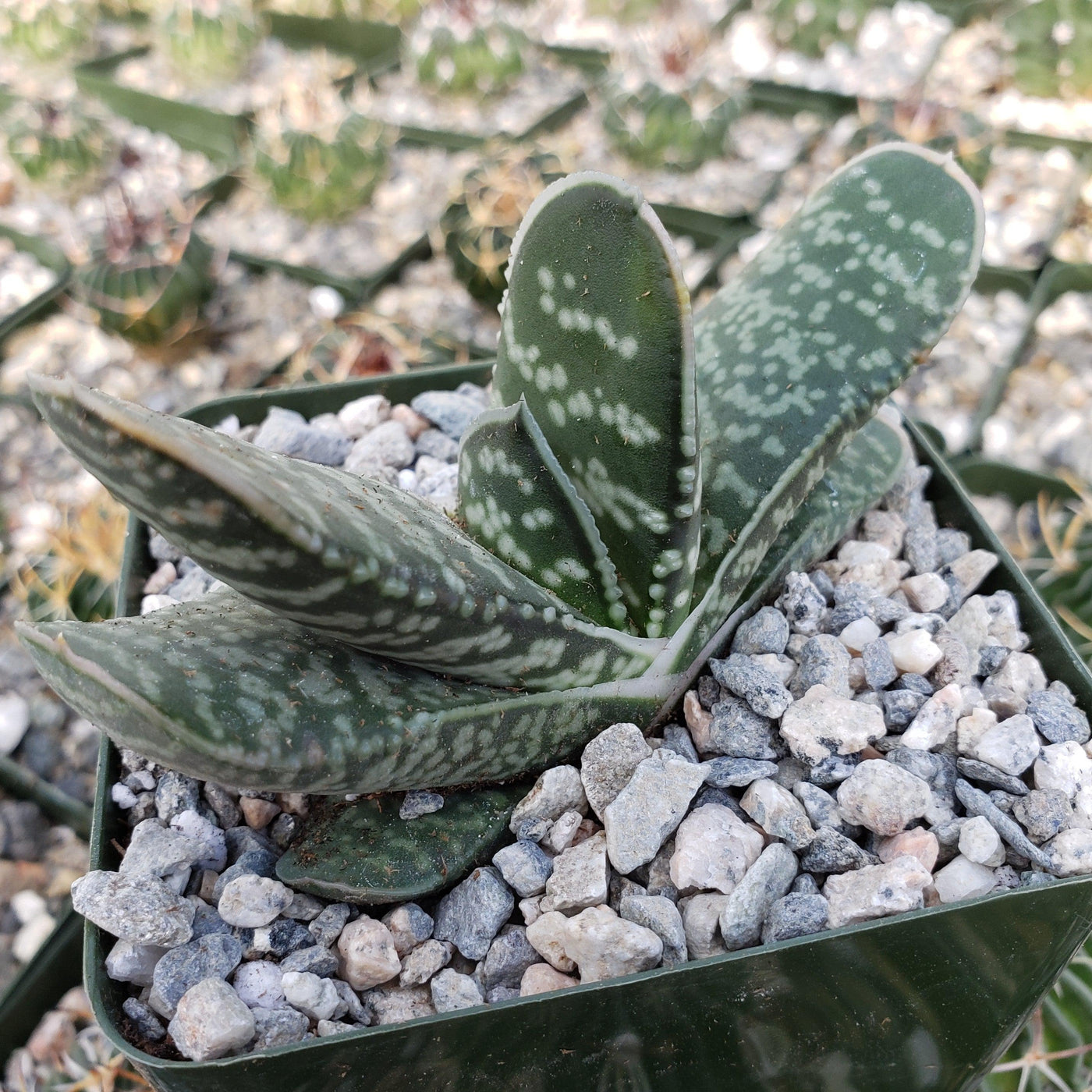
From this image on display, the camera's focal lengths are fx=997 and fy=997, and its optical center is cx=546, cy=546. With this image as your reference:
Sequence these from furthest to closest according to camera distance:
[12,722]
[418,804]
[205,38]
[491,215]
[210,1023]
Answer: [205,38] < [491,215] < [12,722] < [418,804] < [210,1023]

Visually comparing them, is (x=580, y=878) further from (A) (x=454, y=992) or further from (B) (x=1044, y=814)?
(B) (x=1044, y=814)

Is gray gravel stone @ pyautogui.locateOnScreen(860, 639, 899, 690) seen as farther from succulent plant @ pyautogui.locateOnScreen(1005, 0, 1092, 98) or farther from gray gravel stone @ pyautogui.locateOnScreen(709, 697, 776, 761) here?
succulent plant @ pyautogui.locateOnScreen(1005, 0, 1092, 98)

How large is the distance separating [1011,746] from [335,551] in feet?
1.71

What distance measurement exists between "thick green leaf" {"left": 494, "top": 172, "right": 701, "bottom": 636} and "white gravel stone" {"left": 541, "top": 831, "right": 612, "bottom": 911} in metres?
0.16

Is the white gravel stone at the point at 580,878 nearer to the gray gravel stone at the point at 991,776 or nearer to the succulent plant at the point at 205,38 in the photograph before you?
the gray gravel stone at the point at 991,776

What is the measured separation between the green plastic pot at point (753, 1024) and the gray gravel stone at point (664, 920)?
0.05 meters

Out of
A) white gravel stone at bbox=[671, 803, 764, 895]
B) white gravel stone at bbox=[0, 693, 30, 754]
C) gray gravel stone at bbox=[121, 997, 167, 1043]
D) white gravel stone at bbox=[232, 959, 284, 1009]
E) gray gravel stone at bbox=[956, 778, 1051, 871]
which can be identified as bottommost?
white gravel stone at bbox=[0, 693, 30, 754]

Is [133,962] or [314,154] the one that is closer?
[133,962]

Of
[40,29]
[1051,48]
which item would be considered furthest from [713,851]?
[40,29]

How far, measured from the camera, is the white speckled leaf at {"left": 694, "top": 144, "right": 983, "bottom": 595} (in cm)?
74

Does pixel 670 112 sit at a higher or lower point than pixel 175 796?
higher

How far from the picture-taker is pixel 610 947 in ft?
2.09

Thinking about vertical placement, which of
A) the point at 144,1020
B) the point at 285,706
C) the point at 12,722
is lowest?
the point at 12,722

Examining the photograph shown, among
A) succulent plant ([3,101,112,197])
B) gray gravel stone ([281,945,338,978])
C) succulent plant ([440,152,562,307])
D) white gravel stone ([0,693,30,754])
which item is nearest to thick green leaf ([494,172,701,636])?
gray gravel stone ([281,945,338,978])
